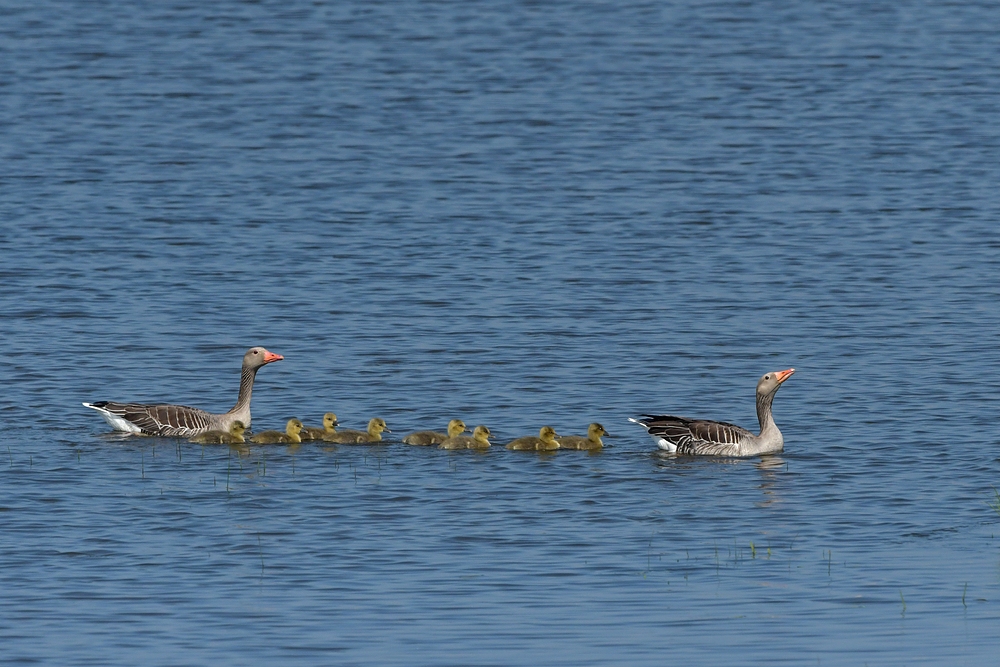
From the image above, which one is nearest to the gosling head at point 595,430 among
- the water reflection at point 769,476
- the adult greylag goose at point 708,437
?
the adult greylag goose at point 708,437

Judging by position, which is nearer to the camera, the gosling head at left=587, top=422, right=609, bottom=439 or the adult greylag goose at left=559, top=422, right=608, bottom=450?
the adult greylag goose at left=559, top=422, right=608, bottom=450

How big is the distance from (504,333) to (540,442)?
669 cm

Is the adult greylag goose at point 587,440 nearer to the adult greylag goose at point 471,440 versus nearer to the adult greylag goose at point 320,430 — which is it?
the adult greylag goose at point 471,440

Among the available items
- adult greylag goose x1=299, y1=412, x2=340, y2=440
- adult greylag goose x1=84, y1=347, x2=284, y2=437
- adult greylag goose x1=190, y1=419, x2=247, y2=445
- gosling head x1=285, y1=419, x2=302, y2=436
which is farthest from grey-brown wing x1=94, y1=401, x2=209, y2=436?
adult greylag goose x1=299, y1=412, x2=340, y2=440

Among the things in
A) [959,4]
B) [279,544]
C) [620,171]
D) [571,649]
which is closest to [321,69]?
[620,171]

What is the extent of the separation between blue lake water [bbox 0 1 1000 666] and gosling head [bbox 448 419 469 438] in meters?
0.48

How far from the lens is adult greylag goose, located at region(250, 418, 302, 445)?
21516 mm

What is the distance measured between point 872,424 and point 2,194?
21.6 m

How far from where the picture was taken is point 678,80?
171 ft

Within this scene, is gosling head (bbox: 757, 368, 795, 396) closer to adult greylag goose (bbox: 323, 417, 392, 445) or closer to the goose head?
adult greylag goose (bbox: 323, 417, 392, 445)

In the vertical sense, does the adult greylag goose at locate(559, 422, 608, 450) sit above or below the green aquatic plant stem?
below

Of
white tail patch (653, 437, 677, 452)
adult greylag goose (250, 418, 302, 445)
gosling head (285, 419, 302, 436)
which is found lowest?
white tail patch (653, 437, 677, 452)

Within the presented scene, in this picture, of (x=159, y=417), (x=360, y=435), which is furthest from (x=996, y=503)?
(x=159, y=417)

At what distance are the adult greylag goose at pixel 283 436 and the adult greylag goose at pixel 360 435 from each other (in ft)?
1.42
